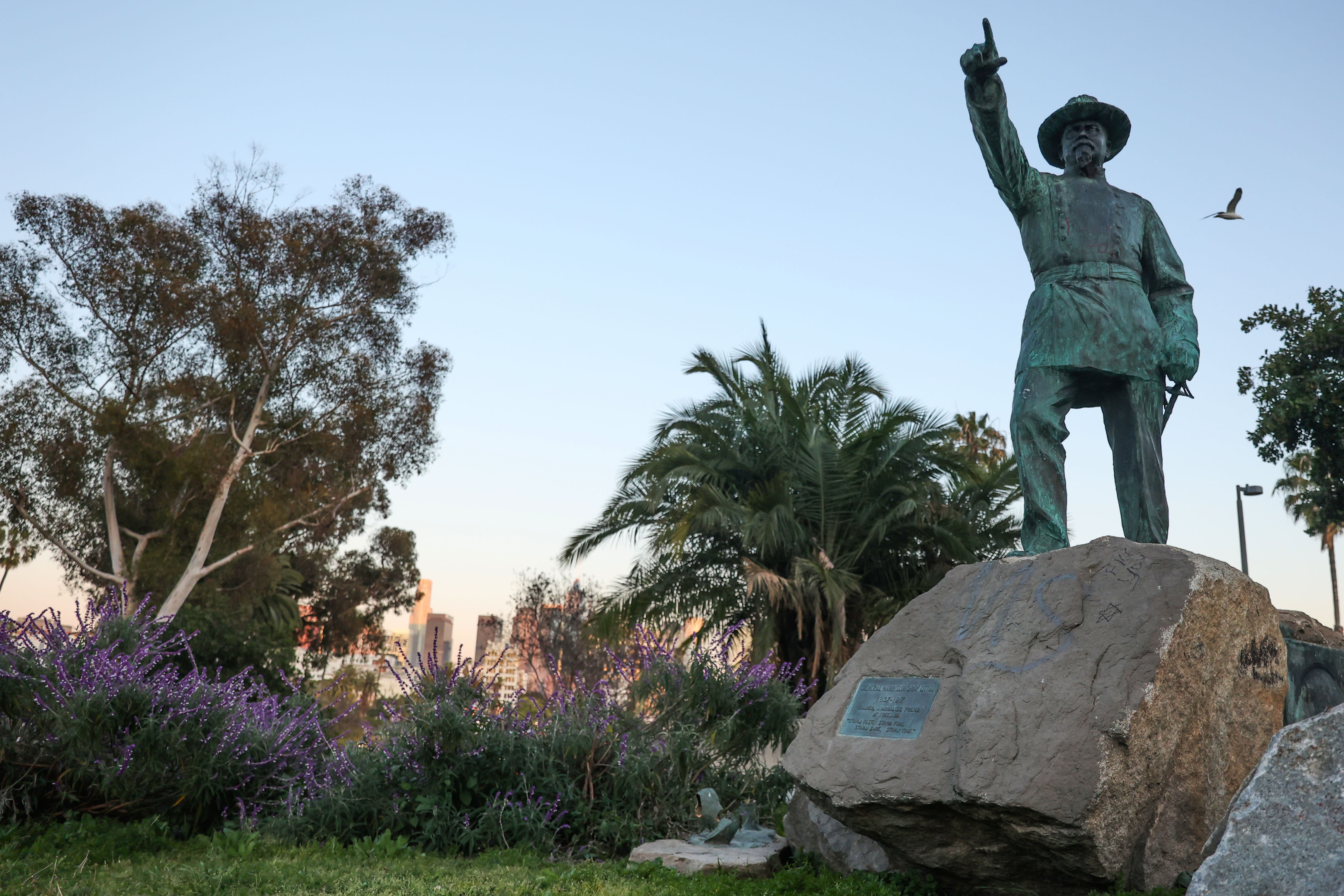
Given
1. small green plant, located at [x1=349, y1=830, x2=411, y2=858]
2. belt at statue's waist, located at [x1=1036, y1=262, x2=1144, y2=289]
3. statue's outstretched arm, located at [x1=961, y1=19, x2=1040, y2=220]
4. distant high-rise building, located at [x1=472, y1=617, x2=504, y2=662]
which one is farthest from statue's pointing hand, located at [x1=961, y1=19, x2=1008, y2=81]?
distant high-rise building, located at [x1=472, y1=617, x2=504, y2=662]

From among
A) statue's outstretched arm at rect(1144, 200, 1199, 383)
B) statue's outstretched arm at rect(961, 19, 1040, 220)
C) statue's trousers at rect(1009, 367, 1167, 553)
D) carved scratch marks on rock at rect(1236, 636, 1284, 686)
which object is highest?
statue's outstretched arm at rect(961, 19, 1040, 220)

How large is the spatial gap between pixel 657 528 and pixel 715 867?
402 inches

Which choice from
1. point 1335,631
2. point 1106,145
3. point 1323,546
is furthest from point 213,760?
point 1323,546

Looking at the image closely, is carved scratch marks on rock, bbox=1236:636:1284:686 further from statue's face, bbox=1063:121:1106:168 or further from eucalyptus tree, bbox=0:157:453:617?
eucalyptus tree, bbox=0:157:453:617

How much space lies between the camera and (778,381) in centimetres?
1569

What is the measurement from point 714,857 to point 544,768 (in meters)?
1.54

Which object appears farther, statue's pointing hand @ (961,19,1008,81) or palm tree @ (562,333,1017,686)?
palm tree @ (562,333,1017,686)

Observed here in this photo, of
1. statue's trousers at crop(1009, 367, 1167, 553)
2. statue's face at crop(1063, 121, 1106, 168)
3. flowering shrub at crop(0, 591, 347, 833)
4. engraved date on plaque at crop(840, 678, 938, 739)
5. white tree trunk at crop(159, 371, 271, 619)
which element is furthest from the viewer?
white tree trunk at crop(159, 371, 271, 619)

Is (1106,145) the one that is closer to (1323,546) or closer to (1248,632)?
(1248,632)

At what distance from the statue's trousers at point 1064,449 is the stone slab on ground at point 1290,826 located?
274cm

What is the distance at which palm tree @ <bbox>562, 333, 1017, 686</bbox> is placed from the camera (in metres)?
14.2

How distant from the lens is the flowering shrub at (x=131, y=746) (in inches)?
252

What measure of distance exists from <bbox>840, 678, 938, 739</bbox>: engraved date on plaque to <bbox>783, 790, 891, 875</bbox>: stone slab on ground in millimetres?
416

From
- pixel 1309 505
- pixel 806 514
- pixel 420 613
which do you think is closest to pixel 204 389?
pixel 806 514
